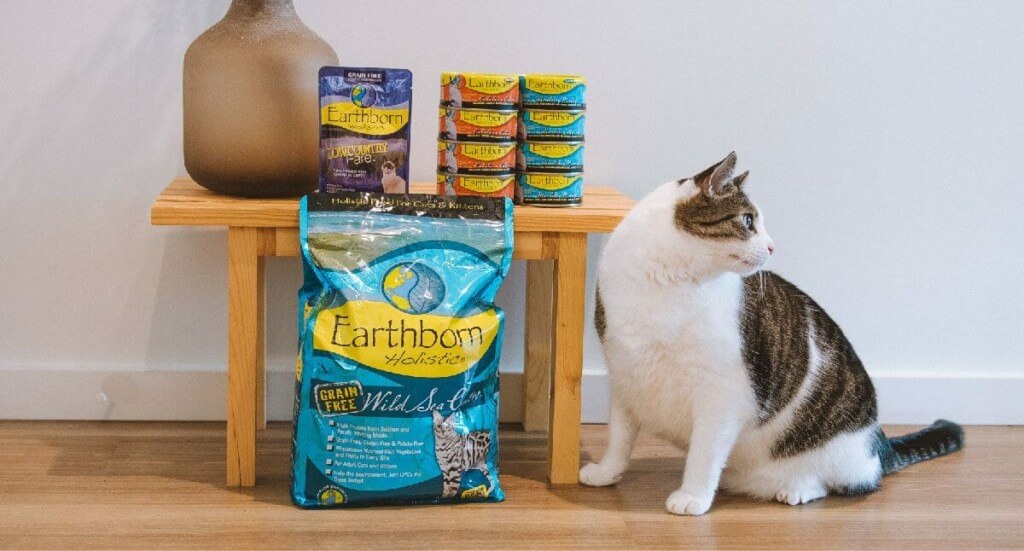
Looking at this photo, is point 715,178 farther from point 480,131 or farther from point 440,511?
point 440,511

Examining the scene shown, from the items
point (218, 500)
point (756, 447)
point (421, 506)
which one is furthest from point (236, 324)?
point (756, 447)

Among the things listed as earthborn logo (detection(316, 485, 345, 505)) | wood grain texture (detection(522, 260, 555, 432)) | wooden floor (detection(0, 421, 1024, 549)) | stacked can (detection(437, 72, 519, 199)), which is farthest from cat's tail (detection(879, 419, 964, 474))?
earthborn logo (detection(316, 485, 345, 505))

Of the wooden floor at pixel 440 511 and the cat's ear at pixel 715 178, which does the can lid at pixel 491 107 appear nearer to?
the cat's ear at pixel 715 178

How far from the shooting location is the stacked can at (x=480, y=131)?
1.95m

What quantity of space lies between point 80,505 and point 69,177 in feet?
2.33

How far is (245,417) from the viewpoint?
1942 mm

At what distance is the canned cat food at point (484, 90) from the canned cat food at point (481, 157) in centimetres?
6

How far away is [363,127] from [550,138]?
0.32 metres

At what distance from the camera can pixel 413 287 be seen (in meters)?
1.86

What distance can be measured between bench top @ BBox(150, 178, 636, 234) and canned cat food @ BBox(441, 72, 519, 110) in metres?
0.18

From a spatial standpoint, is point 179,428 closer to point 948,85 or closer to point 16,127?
point 16,127

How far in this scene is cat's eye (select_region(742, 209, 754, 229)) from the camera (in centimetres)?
180

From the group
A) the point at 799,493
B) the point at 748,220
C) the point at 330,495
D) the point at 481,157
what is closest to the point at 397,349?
the point at 330,495

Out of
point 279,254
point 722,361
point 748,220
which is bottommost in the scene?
point 722,361
